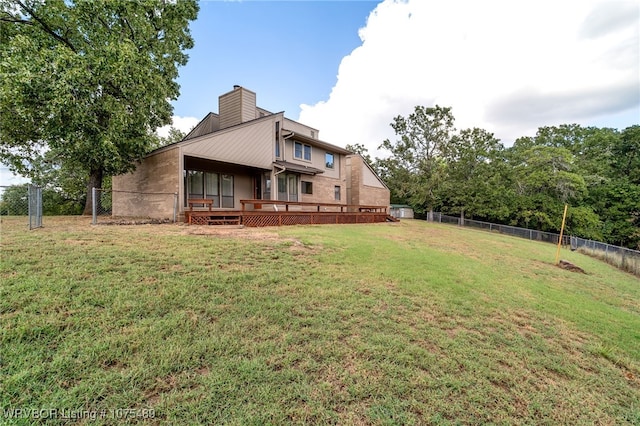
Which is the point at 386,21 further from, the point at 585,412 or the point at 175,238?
the point at 585,412

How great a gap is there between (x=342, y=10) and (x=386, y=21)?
246 cm

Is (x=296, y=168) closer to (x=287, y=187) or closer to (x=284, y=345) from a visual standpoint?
(x=287, y=187)

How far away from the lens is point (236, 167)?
14.8 m

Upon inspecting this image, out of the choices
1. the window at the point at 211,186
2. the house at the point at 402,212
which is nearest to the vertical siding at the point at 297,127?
the window at the point at 211,186

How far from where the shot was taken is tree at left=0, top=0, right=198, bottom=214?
359 inches

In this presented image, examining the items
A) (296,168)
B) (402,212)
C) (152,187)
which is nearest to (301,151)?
(296,168)

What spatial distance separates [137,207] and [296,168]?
27.3 feet

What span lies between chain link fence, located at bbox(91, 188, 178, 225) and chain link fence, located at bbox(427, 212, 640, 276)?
71.6 ft

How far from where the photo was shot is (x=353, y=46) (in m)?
17.8

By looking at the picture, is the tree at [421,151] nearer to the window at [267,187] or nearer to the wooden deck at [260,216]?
the wooden deck at [260,216]

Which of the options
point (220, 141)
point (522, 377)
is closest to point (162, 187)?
point (220, 141)

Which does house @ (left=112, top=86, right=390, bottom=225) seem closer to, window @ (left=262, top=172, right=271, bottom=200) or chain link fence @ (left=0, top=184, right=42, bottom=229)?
window @ (left=262, top=172, right=271, bottom=200)

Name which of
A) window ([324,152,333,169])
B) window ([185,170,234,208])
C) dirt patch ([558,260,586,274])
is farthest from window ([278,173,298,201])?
dirt patch ([558,260,586,274])

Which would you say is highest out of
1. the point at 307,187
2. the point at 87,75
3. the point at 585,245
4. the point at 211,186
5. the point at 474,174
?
the point at 87,75
